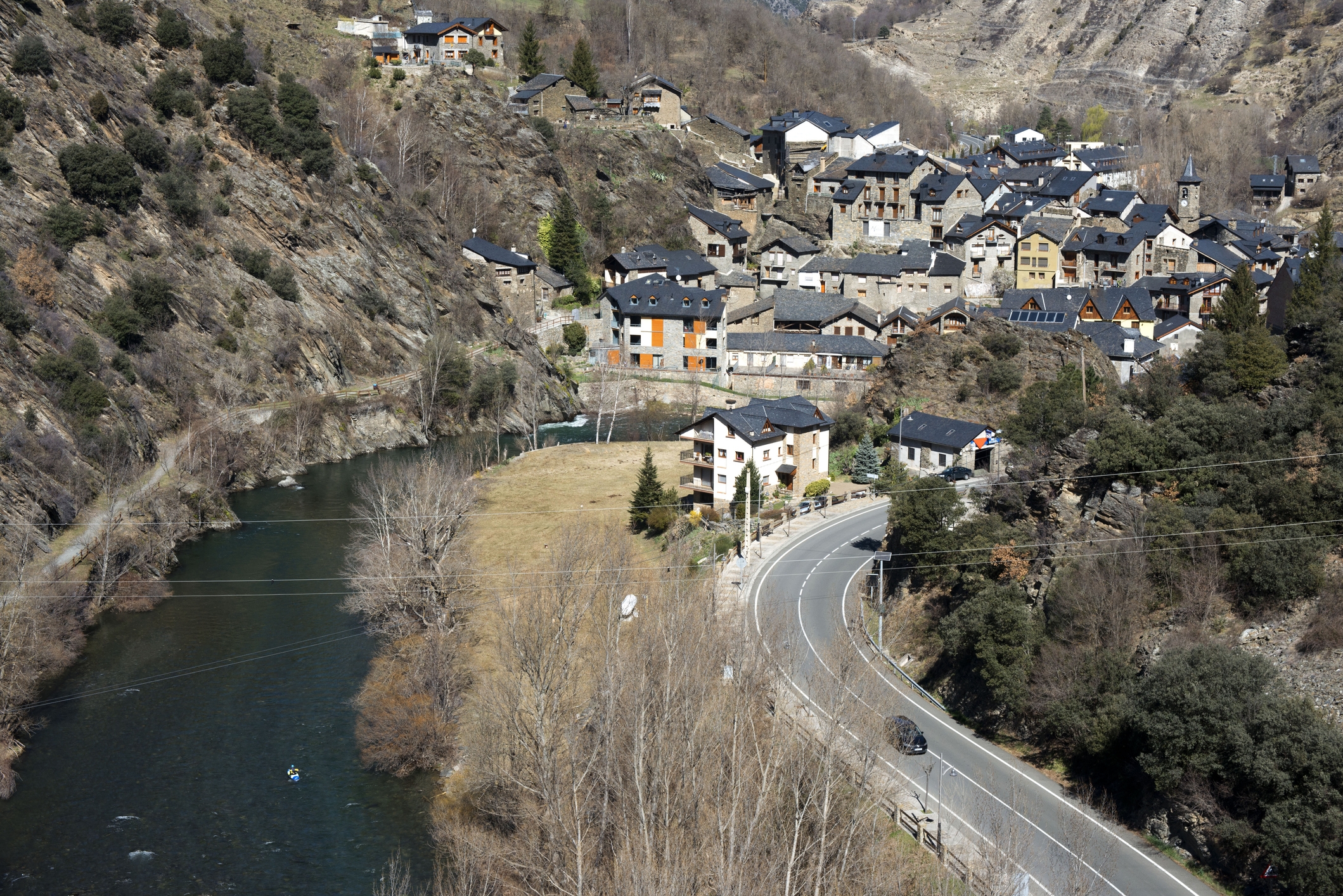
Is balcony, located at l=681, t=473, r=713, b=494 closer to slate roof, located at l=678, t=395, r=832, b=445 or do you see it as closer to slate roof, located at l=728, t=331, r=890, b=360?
slate roof, located at l=678, t=395, r=832, b=445

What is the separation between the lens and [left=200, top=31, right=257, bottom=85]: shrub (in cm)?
6850

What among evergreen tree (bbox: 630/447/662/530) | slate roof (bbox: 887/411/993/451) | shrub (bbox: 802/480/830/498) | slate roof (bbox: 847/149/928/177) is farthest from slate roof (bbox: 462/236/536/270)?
shrub (bbox: 802/480/830/498)

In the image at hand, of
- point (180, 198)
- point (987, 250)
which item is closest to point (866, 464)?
point (180, 198)

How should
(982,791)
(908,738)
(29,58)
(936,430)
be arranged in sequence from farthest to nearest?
(29,58) → (936,430) → (908,738) → (982,791)

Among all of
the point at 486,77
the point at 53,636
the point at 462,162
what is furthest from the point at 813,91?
the point at 53,636

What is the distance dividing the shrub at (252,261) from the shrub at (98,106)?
336 inches

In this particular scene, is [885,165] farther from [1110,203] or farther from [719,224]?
[1110,203]

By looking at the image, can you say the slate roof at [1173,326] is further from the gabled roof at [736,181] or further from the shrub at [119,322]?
the shrub at [119,322]

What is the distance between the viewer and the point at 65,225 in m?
54.2

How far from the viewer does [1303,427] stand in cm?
2956

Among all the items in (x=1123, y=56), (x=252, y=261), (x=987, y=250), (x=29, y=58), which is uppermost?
(x=1123, y=56)

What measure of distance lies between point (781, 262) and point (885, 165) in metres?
12.2

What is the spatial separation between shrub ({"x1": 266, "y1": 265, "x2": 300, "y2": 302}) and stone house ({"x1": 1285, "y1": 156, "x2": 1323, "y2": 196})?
79.4 meters

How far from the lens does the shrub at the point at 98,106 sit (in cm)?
6047
